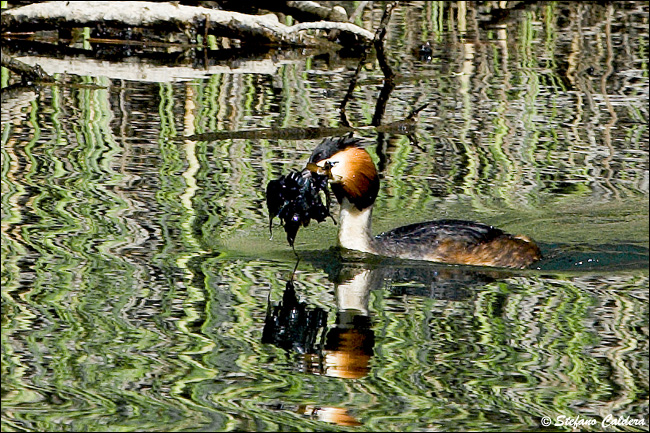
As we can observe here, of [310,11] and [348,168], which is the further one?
[310,11]

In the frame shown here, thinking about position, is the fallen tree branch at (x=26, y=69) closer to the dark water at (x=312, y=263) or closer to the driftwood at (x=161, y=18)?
the dark water at (x=312, y=263)

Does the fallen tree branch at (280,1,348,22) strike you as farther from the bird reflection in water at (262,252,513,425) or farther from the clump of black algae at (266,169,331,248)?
the clump of black algae at (266,169,331,248)

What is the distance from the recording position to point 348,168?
790 centimetres

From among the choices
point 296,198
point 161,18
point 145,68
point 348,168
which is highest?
point 161,18

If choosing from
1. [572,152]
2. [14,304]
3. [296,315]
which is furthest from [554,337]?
[572,152]

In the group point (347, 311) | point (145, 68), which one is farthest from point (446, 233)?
point (145, 68)

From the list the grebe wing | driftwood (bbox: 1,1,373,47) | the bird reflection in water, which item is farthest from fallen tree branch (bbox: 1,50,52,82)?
the grebe wing

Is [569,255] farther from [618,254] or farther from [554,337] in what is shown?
[554,337]

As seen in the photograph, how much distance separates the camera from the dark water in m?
5.35

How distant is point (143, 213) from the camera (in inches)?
334

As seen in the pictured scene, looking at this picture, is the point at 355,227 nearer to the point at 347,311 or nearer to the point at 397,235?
the point at 397,235

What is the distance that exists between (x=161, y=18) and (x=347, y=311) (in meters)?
8.58

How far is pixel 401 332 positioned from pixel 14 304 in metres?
1.91

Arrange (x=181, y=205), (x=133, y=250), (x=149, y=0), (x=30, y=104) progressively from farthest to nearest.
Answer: (x=149, y=0)
(x=30, y=104)
(x=181, y=205)
(x=133, y=250)
